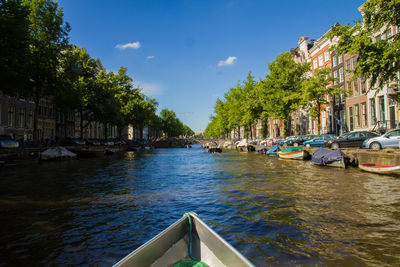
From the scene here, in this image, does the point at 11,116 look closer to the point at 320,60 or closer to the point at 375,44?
the point at 375,44

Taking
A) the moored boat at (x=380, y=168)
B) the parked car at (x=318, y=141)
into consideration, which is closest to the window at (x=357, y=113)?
the parked car at (x=318, y=141)

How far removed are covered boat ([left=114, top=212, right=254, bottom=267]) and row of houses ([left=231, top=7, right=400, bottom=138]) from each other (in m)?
26.0

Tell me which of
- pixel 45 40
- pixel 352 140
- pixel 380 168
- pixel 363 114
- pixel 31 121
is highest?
pixel 45 40

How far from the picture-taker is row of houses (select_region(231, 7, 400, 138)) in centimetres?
3193

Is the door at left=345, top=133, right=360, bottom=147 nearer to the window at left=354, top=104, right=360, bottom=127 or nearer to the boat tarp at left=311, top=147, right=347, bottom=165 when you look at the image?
the boat tarp at left=311, top=147, right=347, bottom=165

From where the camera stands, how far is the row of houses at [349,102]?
3193 centimetres

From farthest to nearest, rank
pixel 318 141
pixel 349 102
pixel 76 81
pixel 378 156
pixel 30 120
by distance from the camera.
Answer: pixel 30 120 < pixel 76 81 < pixel 349 102 < pixel 318 141 < pixel 378 156

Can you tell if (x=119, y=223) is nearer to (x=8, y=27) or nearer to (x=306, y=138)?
(x=8, y=27)

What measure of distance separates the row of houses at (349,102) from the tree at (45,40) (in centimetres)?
3396

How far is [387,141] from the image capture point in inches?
813

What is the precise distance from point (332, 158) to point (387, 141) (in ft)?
13.6

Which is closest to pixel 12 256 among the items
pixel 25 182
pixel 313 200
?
pixel 313 200

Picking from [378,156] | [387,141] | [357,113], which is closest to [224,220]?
[378,156]

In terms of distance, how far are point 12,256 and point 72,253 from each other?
126 cm
